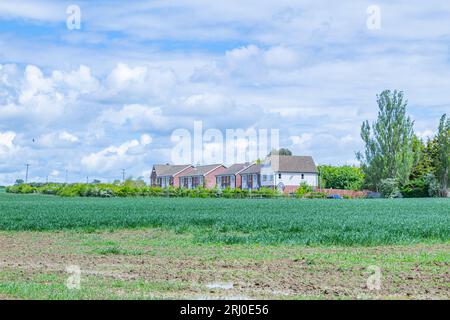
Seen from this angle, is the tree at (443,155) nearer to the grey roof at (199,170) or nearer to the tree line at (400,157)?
the tree line at (400,157)

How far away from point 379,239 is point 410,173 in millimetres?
80965

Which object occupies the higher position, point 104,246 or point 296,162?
point 296,162

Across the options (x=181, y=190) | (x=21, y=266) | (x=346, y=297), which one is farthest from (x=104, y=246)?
(x=181, y=190)

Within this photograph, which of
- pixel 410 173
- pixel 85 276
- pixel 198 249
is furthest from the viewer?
pixel 410 173

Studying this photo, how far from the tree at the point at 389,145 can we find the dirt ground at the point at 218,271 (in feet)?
251

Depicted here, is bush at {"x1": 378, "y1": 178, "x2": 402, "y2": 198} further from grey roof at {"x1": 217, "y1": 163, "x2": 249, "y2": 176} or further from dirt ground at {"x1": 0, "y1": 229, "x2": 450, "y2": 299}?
dirt ground at {"x1": 0, "y1": 229, "x2": 450, "y2": 299}

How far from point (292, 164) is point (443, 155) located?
31.4m

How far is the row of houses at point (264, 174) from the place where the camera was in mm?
118438

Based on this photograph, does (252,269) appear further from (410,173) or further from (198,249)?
(410,173)

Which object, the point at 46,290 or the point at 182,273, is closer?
the point at 46,290

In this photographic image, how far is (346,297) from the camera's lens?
10719 millimetres

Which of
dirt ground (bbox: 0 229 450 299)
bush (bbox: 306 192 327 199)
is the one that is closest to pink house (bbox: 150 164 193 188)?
bush (bbox: 306 192 327 199)

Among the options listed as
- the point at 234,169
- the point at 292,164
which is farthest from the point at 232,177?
the point at 292,164
